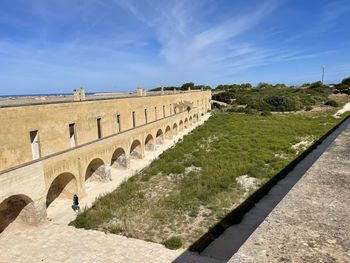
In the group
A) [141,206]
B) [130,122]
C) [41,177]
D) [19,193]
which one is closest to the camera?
[19,193]

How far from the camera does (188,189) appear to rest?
1557 centimetres

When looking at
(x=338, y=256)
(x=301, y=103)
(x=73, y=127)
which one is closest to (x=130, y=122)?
(x=73, y=127)

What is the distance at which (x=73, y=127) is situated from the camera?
1619 cm

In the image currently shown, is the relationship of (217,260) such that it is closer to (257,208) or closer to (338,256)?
(257,208)

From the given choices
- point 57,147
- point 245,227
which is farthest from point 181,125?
point 245,227

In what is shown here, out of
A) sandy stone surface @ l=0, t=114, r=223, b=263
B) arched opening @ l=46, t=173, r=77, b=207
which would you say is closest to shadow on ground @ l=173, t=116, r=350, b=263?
sandy stone surface @ l=0, t=114, r=223, b=263

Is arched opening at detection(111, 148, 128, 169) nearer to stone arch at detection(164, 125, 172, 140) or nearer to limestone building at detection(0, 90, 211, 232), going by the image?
limestone building at detection(0, 90, 211, 232)

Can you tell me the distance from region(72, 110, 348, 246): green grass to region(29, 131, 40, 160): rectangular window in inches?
140

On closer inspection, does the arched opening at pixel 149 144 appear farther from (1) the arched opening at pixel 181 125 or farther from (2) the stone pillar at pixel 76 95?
(1) the arched opening at pixel 181 125

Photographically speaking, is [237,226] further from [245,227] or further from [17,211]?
[17,211]

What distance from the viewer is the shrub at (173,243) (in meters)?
10.1

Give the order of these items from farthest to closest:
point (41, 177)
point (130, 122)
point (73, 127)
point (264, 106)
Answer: point (264, 106) → point (130, 122) → point (73, 127) → point (41, 177)

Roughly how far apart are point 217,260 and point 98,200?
24.7ft

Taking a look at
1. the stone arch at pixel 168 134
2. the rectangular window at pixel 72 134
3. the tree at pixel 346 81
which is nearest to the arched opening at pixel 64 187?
the rectangular window at pixel 72 134
